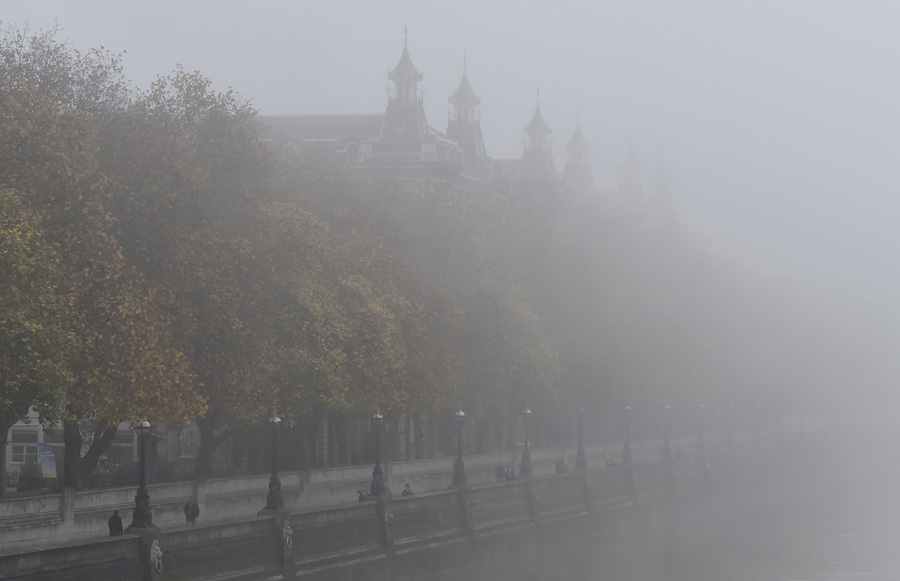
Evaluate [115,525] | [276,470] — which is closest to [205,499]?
[276,470]

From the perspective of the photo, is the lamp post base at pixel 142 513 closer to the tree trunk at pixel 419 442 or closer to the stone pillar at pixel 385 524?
the stone pillar at pixel 385 524

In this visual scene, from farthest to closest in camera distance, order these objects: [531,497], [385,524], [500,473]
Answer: [500,473] → [531,497] → [385,524]

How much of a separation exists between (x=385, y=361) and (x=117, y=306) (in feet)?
59.8

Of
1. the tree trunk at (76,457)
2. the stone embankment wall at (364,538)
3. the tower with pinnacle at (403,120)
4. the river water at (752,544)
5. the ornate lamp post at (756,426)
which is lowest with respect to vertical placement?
the river water at (752,544)

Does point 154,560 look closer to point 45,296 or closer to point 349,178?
point 45,296

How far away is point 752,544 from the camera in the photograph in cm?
7562

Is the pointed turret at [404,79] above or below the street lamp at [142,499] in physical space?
above

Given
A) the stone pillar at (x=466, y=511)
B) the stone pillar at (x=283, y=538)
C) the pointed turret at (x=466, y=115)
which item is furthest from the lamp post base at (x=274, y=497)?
A: the pointed turret at (x=466, y=115)

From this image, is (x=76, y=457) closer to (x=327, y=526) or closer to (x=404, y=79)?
(x=327, y=526)

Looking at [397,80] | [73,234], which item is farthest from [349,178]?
[397,80]

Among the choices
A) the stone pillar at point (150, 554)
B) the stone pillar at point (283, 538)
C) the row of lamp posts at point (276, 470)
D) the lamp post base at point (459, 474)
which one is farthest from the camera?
the lamp post base at point (459, 474)

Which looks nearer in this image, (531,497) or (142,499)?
(142,499)

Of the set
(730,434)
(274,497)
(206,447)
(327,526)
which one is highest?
(730,434)

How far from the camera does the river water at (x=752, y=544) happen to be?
6203 cm
